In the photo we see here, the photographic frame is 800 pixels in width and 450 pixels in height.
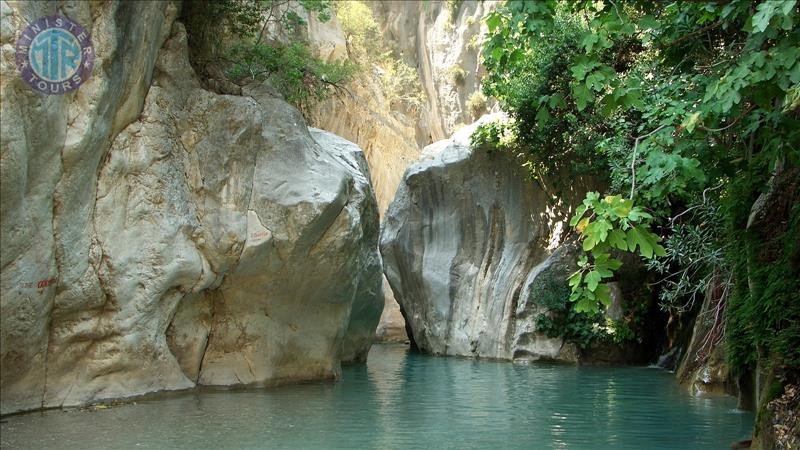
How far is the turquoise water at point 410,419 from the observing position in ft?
29.5

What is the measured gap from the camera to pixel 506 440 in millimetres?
9242

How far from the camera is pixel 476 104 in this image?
33.6 metres

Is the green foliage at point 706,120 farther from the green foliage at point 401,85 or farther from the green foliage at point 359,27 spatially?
the green foliage at point 359,27

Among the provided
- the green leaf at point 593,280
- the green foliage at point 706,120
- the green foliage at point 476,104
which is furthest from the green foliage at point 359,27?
the green leaf at point 593,280

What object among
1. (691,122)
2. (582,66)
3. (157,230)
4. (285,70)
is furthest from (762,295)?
(285,70)

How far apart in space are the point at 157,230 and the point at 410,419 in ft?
14.4

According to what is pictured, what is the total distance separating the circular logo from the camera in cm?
933

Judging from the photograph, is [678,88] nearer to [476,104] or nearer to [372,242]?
[372,242]

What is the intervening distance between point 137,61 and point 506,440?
6994 mm

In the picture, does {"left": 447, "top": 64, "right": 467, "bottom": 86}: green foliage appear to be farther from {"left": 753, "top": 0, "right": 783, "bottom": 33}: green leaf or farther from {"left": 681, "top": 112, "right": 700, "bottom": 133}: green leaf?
{"left": 753, "top": 0, "right": 783, "bottom": 33}: green leaf

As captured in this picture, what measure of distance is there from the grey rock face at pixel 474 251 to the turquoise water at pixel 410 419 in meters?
4.98

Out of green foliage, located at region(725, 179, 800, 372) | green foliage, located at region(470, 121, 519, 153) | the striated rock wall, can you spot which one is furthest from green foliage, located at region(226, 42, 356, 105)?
green foliage, located at region(725, 179, 800, 372)

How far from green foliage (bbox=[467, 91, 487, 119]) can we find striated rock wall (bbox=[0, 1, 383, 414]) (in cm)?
1862

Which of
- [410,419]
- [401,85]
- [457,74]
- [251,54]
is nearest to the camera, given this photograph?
[410,419]
